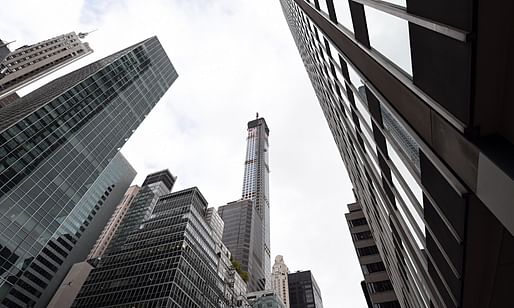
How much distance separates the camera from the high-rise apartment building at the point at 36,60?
354 ft

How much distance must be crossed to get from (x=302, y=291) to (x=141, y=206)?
105 metres

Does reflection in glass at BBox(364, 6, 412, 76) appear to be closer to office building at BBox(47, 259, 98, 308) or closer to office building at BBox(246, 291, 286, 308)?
office building at BBox(246, 291, 286, 308)

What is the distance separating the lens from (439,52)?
4176 mm

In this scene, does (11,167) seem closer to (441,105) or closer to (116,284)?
(116,284)

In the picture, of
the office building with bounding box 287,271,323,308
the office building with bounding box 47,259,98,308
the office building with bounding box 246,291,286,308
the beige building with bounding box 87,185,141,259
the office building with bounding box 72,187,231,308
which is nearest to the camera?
the office building with bounding box 72,187,231,308

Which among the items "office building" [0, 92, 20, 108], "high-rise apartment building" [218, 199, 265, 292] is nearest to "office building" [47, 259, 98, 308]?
"office building" [0, 92, 20, 108]

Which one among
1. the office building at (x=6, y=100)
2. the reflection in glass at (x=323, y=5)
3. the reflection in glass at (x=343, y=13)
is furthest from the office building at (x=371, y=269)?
the office building at (x=6, y=100)

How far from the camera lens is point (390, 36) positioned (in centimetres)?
591

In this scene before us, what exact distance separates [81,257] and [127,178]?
1589 inches

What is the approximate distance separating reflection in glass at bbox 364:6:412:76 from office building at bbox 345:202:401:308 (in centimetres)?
3217

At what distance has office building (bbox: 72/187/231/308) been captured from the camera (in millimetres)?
57062

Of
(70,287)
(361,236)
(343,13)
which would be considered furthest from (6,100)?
(343,13)

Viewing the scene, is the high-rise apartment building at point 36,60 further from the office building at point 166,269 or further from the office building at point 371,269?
the office building at point 371,269

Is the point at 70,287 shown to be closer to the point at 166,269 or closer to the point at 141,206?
the point at 141,206
